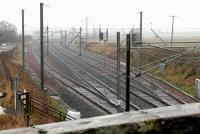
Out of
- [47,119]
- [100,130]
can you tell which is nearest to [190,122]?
[100,130]

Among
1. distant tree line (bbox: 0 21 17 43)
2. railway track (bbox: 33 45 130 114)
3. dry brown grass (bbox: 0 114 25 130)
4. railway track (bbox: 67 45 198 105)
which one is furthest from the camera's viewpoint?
distant tree line (bbox: 0 21 17 43)

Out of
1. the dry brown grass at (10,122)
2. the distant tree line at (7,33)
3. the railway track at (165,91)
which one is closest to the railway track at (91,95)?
the railway track at (165,91)

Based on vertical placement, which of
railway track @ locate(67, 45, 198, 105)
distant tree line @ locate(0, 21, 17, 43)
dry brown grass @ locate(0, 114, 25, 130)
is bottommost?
railway track @ locate(67, 45, 198, 105)

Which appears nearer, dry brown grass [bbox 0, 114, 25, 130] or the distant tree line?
dry brown grass [bbox 0, 114, 25, 130]

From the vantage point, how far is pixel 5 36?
10100cm

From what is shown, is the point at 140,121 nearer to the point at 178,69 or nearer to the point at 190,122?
the point at 190,122

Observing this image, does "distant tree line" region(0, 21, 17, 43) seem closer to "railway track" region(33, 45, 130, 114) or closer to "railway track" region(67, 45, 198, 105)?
"railway track" region(33, 45, 130, 114)

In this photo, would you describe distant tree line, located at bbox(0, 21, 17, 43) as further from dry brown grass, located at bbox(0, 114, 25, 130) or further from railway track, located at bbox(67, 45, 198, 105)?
dry brown grass, located at bbox(0, 114, 25, 130)

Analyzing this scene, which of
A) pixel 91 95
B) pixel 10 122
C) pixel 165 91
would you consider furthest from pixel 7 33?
pixel 10 122

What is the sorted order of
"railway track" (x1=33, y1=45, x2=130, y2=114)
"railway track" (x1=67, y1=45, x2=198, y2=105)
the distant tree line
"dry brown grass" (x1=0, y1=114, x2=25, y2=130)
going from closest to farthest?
"dry brown grass" (x1=0, y1=114, x2=25, y2=130) → "railway track" (x1=33, y1=45, x2=130, y2=114) → "railway track" (x1=67, y1=45, x2=198, y2=105) → the distant tree line

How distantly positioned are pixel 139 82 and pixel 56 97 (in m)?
8.18

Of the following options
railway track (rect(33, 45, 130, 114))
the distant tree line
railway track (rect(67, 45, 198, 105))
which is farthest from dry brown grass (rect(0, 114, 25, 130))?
the distant tree line

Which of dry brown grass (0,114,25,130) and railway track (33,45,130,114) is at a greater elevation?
dry brown grass (0,114,25,130)

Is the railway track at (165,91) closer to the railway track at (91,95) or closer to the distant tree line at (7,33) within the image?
the railway track at (91,95)
